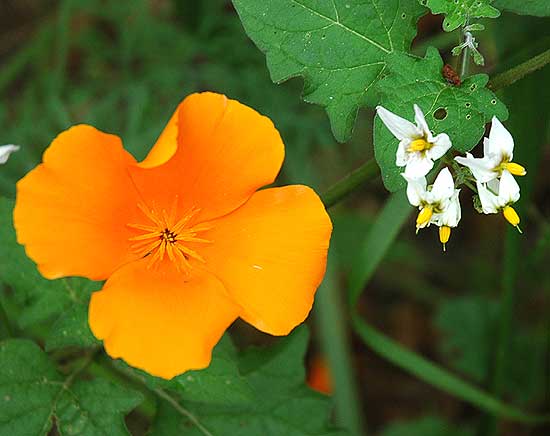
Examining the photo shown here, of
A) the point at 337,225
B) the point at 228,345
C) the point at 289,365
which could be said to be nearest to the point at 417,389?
the point at 337,225

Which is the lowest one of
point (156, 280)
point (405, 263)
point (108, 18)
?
point (405, 263)

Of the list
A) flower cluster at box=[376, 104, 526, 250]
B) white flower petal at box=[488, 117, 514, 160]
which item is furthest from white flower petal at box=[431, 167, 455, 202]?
white flower petal at box=[488, 117, 514, 160]

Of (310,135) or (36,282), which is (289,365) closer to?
(36,282)

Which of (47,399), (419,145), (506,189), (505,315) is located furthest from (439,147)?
(505,315)

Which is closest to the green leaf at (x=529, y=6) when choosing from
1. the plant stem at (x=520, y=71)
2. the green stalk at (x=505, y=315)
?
the plant stem at (x=520, y=71)

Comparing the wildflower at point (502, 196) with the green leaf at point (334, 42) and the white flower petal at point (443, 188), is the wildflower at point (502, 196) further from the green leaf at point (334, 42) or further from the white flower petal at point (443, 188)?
the green leaf at point (334, 42)
